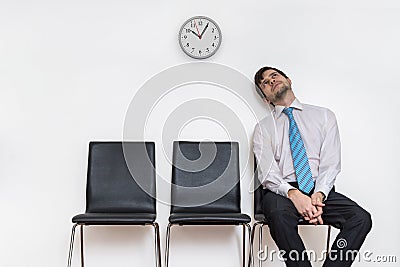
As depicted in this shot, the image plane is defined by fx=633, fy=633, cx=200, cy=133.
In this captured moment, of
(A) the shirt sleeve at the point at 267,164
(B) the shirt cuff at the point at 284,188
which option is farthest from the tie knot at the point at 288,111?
(B) the shirt cuff at the point at 284,188

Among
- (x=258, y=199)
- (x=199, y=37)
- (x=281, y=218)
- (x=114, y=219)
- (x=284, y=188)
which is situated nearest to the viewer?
(x=281, y=218)

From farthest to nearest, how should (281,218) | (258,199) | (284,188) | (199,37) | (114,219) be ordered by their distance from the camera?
(199,37) → (258,199) → (284,188) → (114,219) → (281,218)

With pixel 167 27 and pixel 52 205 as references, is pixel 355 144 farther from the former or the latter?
pixel 52 205

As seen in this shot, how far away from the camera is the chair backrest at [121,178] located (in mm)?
3816

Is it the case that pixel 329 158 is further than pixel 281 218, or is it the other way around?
pixel 329 158

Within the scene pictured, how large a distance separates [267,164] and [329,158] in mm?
362

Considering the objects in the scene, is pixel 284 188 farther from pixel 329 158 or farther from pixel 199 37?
pixel 199 37

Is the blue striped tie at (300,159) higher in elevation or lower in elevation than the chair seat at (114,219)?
higher

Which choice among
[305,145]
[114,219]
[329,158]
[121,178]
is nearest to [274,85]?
[305,145]

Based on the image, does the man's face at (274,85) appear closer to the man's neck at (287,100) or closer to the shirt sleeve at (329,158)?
the man's neck at (287,100)

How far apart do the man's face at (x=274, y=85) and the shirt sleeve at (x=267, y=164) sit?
0.20 metres

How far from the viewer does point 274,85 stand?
3.90 m

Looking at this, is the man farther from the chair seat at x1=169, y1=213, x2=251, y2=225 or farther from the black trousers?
the chair seat at x1=169, y1=213, x2=251, y2=225

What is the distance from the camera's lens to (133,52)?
408 centimetres
